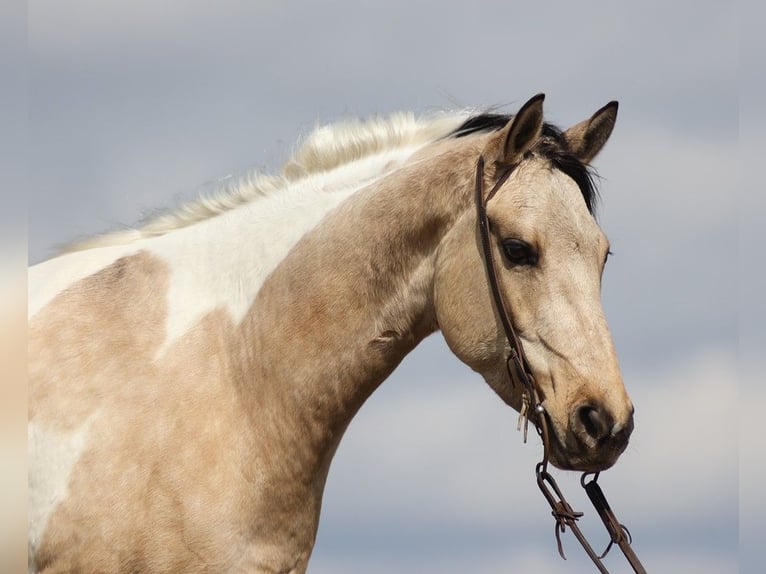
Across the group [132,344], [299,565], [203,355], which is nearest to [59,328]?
[132,344]

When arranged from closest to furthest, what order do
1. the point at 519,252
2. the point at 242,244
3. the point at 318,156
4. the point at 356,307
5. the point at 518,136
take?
the point at 519,252, the point at 518,136, the point at 356,307, the point at 242,244, the point at 318,156

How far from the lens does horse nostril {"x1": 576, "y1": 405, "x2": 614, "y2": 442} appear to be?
14.9ft

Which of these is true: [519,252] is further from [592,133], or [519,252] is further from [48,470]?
[48,470]

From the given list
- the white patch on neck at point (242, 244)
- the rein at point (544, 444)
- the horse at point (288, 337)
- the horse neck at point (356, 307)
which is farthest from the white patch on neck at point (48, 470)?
the rein at point (544, 444)

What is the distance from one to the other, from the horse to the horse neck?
0.01 m

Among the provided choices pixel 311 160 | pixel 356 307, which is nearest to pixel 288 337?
pixel 356 307

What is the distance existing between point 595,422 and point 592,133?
189 cm

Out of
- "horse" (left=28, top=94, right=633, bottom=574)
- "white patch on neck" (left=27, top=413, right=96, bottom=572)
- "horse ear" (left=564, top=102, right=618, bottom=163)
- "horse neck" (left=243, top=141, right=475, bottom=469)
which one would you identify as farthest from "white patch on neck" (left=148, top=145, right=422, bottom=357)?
"horse ear" (left=564, top=102, right=618, bottom=163)

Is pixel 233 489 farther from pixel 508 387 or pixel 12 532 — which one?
pixel 12 532

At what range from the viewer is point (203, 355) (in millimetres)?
5391

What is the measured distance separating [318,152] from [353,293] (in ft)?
3.61

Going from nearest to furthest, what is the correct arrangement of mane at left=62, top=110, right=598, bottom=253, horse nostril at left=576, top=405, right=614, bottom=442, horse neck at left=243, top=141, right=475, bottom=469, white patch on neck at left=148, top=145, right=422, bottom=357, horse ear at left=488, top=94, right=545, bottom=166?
horse nostril at left=576, top=405, right=614, bottom=442 → horse ear at left=488, top=94, right=545, bottom=166 → horse neck at left=243, top=141, right=475, bottom=469 → white patch on neck at left=148, top=145, right=422, bottom=357 → mane at left=62, top=110, right=598, bottom=253

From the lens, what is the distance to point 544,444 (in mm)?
4816

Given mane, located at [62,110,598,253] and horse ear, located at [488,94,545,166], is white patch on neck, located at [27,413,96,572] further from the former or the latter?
horse ear, located at [488,94,545,166]
